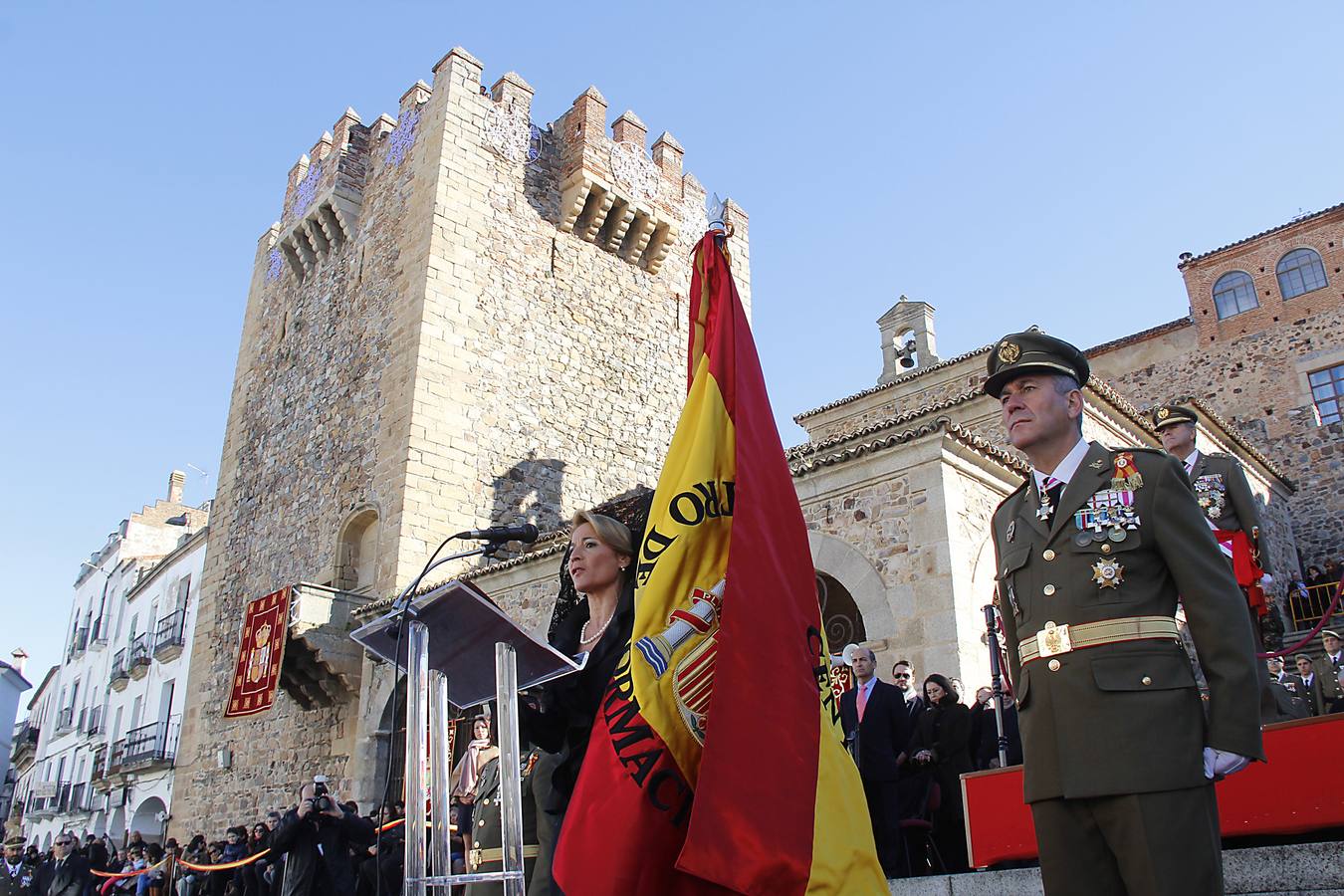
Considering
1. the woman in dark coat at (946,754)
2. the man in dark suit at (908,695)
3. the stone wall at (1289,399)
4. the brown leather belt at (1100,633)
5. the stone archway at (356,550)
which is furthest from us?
the stone wall at (1289,399)

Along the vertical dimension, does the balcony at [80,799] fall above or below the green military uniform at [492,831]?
above

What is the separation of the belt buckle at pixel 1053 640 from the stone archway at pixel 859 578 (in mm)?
6740

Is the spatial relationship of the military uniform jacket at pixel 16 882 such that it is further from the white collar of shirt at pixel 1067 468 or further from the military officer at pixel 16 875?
the white collar of shirt at pixel 1067 468

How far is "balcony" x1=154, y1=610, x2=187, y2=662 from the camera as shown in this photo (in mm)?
24531

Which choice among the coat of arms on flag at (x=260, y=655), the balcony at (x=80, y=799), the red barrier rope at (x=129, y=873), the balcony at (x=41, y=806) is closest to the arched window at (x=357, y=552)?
the coat of arms on flag at (x=260, y=655)

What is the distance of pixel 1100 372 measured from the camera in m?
22.2

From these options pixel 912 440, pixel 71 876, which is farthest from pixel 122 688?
pixel 912 440

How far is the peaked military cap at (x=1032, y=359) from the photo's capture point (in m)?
3.08

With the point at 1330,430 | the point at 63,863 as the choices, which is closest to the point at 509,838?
the point at 63,863

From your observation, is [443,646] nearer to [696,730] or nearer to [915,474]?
[696,730]

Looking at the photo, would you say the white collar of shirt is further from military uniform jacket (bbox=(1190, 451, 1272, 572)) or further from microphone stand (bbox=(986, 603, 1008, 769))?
microphone stand (bbox=(986, 603, 1008, 769))

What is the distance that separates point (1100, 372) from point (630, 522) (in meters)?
19.9

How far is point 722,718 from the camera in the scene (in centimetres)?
285

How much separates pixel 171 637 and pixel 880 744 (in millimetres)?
23433
